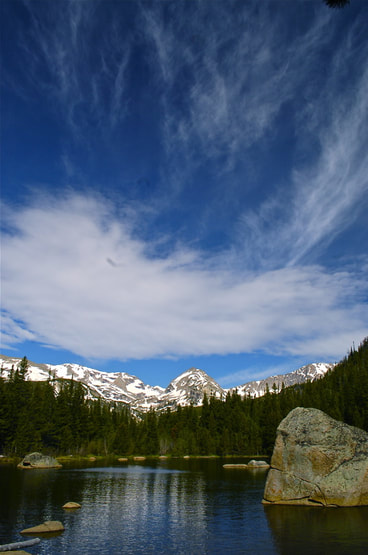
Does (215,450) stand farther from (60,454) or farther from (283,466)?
(283,466)

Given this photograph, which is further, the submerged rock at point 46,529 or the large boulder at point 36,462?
the large boulder at point 36,462

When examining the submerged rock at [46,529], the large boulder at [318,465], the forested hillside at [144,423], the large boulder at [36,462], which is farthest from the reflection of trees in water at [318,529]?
the forested hillside at [144,423]

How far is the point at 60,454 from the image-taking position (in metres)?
143

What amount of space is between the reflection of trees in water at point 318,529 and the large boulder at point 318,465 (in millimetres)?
1278

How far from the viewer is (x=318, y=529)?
28859 mm

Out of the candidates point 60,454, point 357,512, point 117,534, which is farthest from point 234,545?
point 60,454

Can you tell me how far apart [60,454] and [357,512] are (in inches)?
5080

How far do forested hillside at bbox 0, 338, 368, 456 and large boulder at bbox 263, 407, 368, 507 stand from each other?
309ft

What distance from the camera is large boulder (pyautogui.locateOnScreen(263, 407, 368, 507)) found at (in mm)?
37750

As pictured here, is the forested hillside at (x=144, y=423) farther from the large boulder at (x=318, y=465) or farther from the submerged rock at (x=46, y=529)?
the submerged rock at (x=46, y=529)

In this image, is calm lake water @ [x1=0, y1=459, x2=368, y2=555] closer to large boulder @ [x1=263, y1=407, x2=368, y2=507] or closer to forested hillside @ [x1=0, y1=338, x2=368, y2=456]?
large boulder @ [x1=263, y1=407, x2=368, y2=507]

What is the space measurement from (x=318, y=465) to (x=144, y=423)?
16196 centimetres

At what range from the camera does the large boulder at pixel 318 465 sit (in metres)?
37.8

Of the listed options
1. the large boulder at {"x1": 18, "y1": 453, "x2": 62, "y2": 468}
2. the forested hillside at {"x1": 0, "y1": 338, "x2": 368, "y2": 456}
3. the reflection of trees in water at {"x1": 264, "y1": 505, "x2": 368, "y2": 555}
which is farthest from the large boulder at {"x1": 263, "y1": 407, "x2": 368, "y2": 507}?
the forested hillside at {"x1": 0, "y1": 338, "x2": 368, "y2": 456}
